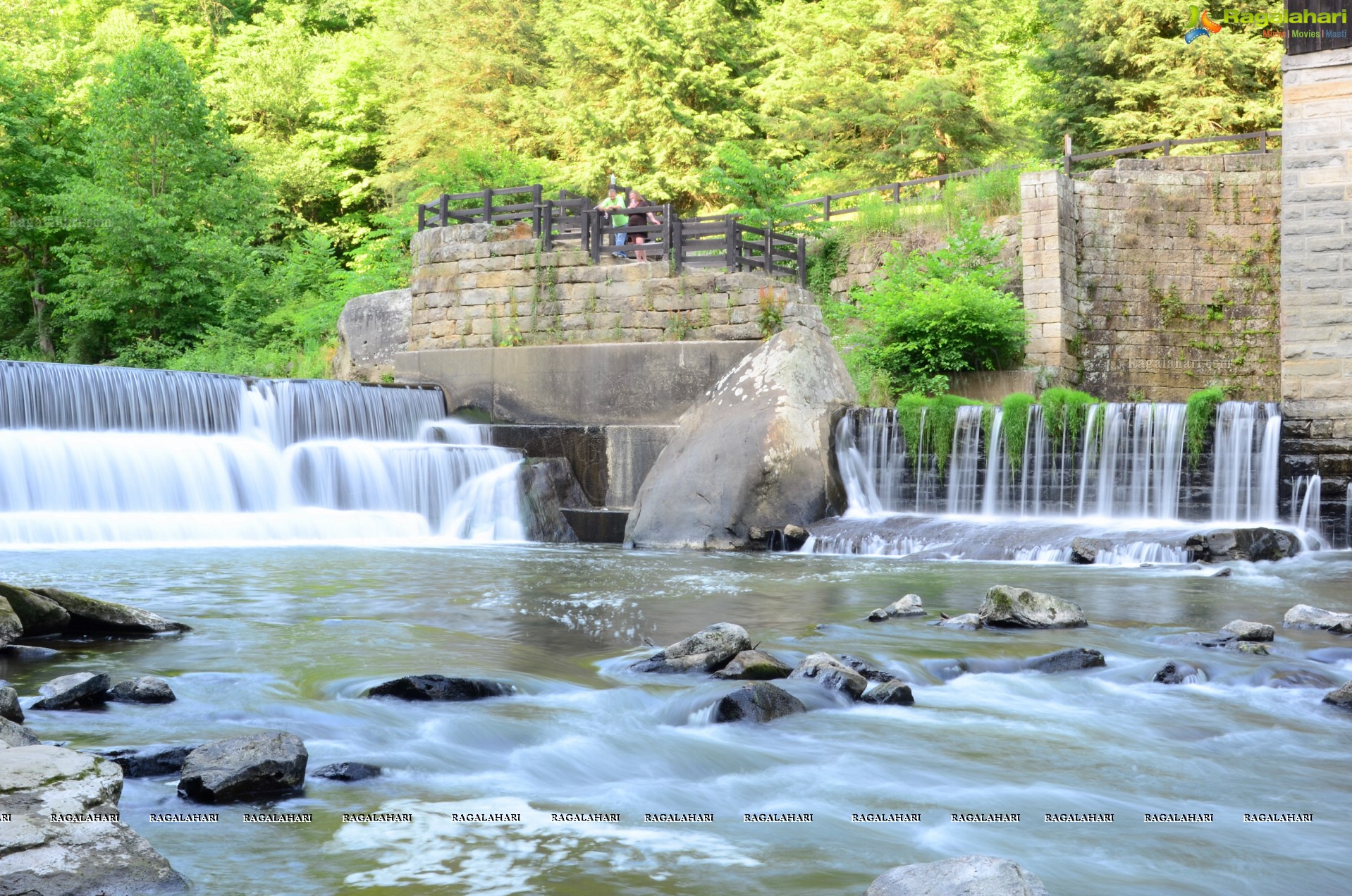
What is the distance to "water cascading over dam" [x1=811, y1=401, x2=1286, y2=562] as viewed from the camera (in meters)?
14.5

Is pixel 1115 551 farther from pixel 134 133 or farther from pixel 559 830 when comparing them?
pixel 134 133

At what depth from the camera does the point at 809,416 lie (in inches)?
631

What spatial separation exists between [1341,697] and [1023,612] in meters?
2.42

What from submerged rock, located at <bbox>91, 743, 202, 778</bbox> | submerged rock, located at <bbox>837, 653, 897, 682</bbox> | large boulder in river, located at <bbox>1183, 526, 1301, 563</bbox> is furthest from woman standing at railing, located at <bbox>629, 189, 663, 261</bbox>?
submerged rock, located at <bbox>91, 743, 202, 778</bbox>

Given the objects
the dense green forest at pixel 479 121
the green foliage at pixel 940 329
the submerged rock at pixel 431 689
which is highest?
the dense green forest at pixel 479 121

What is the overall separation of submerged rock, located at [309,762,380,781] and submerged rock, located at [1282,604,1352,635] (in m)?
6.18

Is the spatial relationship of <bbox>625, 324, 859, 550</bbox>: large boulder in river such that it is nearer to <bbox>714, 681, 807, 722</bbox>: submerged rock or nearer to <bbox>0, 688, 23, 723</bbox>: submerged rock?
<bbox>714, 681, 807, 722</bbox>: submerged rock

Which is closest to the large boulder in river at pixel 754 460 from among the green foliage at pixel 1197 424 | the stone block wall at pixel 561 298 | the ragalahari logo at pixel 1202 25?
the stone block wall at pixel 561 298

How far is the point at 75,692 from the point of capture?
16.1 ft

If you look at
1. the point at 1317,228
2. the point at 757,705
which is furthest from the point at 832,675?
the point at 1317,228

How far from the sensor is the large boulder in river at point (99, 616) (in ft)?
22.6

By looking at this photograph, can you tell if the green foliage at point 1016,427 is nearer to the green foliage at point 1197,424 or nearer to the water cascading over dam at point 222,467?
the green foliage at point 1197,424

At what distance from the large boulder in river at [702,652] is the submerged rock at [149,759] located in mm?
2586

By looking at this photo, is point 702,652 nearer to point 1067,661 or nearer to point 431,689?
point 431,689
